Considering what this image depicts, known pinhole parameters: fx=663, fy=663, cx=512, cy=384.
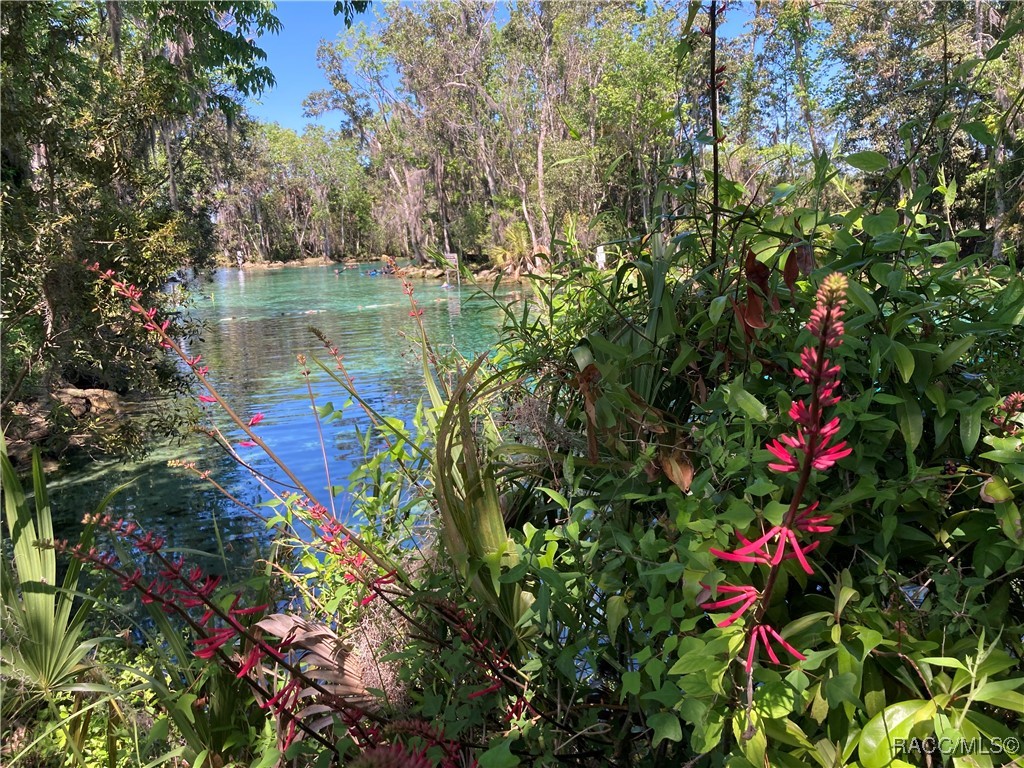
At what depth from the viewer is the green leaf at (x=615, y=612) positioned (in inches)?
43.9

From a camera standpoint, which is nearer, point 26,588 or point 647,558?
point 647,558

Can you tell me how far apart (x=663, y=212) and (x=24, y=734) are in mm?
2740

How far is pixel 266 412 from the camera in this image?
33.8ft

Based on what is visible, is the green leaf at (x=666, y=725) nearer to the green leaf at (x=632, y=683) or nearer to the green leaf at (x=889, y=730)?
the green leaf at (x=632, y=683)

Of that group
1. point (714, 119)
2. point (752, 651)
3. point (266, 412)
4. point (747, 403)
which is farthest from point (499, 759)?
point (266, 412)

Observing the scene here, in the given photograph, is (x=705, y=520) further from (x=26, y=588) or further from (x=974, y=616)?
(x=26, y=588)

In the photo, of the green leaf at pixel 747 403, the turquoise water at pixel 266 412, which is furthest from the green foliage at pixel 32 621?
the green leaf at pixel 747 403

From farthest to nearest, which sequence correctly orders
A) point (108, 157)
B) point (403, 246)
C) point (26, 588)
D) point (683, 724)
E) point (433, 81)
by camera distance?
point (403, 246) → point (433, 81) → point (108, 157) → point (26, 588) → point (683, 724)

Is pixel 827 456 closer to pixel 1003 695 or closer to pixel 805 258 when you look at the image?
pixel 1003 695

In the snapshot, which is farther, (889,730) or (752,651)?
(889,730)

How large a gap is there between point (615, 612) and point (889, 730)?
0.42 metres

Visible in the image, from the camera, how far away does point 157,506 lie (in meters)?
6.84

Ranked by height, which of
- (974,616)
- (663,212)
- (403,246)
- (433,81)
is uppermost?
(433,81)

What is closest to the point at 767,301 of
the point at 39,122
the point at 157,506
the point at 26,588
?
the point at 26,588
